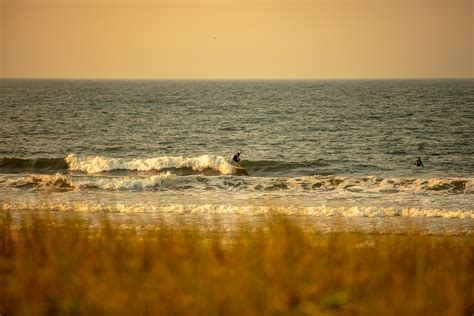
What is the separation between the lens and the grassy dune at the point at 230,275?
539 cm

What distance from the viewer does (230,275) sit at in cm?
595

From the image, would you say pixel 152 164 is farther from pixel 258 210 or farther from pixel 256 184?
pixel 258 210

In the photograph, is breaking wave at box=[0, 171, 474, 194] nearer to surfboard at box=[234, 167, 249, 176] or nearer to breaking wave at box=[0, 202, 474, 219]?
surfboard at box=[234, 167, 249, 176]

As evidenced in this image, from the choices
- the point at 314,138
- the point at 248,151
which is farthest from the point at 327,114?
the point at 248,151

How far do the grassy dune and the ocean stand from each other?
1230 millimetres

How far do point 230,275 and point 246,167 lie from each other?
3094 cm

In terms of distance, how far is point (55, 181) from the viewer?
93.3 feet

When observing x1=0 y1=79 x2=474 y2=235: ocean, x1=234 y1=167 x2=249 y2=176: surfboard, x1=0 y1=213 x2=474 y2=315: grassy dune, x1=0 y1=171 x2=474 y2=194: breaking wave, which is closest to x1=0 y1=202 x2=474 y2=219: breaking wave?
x1=0 y1=79 x2=474 y2=235: ocean

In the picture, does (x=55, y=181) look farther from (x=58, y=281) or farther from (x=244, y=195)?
(x=58, y=281)

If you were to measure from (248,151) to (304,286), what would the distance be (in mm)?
39308

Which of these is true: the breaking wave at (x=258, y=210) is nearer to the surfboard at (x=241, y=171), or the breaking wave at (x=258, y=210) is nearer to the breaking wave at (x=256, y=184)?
the breaking wave at (x=256, y=184)

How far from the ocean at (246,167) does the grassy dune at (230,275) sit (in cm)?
123

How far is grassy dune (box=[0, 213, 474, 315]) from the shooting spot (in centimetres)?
539

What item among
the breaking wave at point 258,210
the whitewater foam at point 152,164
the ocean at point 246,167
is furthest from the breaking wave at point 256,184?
the breaking wave at point 258,210
